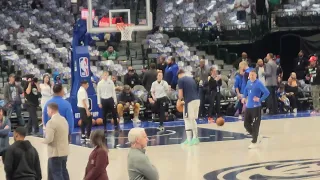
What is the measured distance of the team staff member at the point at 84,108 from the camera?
59.1ft

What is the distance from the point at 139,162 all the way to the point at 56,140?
10.5 feet

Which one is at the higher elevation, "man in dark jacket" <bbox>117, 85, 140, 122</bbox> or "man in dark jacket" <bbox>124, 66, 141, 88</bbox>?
"man in dark jacket" <bbox>124, 66, 141, 88</bbox>

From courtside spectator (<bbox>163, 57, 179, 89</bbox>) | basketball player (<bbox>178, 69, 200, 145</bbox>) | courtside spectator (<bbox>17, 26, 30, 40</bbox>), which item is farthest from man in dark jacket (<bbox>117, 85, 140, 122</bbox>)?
courtside spectator (<bbox>17, 26, 30, 40</bbox>)

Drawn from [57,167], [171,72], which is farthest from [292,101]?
[57,167]

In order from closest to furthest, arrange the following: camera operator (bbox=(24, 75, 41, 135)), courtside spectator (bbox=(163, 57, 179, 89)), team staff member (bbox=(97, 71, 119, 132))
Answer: team staff member (bbox=(97, 71, 119, 132)), camera operator (bbox=(24, 75, 41, 135)), courtside spectator (bbox=(163, 57, 179, 89))

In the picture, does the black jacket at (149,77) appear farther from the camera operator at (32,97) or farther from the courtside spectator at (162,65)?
the camera operator at (32,97)

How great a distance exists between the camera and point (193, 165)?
15.2 metres

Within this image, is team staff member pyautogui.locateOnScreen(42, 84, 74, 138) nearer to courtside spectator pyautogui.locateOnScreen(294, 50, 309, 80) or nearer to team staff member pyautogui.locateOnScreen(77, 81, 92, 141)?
team staff member pyautogui.locateOnScreen(77, 81, 92, 141)

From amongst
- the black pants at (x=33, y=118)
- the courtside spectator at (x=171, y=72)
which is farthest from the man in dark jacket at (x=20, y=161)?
the courtside spectator at (x=171, y=72)

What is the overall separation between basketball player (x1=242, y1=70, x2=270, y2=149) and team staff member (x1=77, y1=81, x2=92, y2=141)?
3.62 meters

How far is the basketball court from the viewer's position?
14.3 m

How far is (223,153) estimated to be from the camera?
16625mm

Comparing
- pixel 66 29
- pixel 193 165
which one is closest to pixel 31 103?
pixel 193 165

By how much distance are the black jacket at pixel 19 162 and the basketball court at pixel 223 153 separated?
12.8 ft
